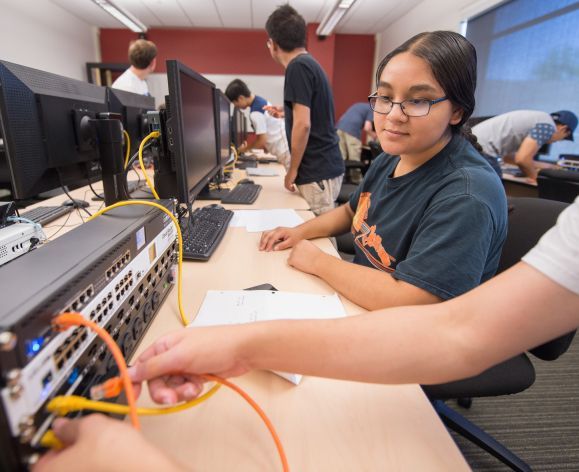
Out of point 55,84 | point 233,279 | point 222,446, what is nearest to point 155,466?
point 222,446

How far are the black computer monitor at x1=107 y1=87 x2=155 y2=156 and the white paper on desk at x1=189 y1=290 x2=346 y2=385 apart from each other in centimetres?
85

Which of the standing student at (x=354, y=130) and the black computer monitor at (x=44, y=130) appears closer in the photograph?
the black computer monitor at (x=44, y=130)

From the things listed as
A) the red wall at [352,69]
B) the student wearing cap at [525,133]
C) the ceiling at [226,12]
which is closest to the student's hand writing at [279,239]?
the student wearing cap at [525,133]

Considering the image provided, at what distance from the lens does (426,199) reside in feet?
2.71

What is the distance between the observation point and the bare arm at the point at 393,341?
0.40 meters

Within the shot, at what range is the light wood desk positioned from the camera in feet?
1.39

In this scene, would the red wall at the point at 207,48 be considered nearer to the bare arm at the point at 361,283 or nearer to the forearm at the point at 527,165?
the forearm at the point at 527,165

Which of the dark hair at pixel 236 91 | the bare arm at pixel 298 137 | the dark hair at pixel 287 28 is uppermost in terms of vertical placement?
the dark hair at pixel 287 28

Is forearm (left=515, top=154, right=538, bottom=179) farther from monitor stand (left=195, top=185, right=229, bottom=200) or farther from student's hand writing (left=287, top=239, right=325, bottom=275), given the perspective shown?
student's hand writing (left=287, top=239, right=325, bottom=275)

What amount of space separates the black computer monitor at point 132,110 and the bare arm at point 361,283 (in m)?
0.84

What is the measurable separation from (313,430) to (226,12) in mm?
5607

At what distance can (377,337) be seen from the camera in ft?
1.46

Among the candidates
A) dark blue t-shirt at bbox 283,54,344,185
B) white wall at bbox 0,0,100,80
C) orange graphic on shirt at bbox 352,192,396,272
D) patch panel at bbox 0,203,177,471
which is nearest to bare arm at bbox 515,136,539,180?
dark blue t-shirt at bbox 283,54,344,185

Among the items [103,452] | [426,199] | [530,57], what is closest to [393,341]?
[103,452]
